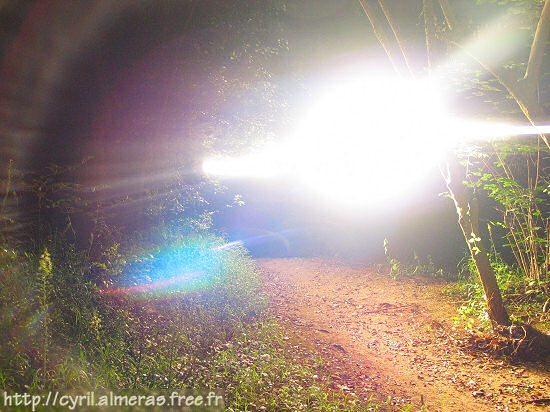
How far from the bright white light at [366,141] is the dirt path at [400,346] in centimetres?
307

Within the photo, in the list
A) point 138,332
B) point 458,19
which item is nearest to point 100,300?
point 138,332

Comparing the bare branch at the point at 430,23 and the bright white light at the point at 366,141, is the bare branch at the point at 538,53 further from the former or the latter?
the bright white light at the point at 366,141

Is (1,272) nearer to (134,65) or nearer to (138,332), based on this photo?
(138,332)

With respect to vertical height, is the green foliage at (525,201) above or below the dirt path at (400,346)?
above

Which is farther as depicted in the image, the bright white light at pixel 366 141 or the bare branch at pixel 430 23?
the bright white light at pixel 366 141

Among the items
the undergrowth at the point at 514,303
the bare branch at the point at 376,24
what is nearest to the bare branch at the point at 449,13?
the bare branch at the point at 376,24

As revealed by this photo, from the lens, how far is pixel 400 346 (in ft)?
17.1

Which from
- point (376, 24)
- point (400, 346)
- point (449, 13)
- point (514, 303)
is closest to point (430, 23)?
point (376, 24)

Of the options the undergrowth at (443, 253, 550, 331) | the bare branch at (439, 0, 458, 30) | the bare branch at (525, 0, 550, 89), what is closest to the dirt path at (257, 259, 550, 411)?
the undergrowth at (443, 253, 550, 331)

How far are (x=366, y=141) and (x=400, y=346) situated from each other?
7.61m

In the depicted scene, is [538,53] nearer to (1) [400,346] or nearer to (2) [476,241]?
(2) [476,241]

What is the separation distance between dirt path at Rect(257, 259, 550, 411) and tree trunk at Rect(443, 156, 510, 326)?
2.30 ft

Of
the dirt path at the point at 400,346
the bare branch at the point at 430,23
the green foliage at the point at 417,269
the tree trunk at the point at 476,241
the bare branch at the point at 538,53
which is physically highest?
the bare branch at the point at 430,23

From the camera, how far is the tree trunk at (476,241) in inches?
194
